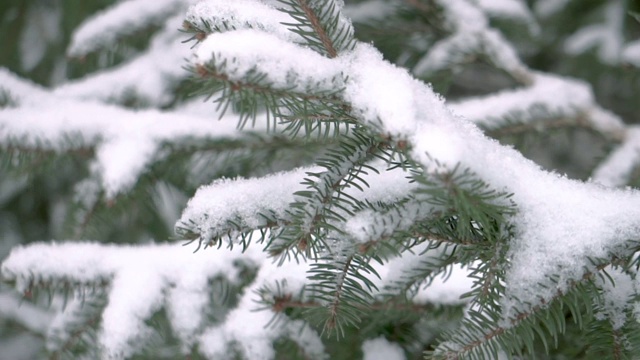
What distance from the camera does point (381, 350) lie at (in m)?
1.08

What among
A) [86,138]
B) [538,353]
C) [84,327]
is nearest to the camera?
[538,353]

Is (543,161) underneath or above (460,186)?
above

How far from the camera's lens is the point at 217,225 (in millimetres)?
691

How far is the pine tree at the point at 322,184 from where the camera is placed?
0.66 m

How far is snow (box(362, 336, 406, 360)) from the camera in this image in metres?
1.07

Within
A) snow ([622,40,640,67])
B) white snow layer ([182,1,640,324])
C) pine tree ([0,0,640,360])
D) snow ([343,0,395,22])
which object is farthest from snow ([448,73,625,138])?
white snow layer ([182,1,640,324])

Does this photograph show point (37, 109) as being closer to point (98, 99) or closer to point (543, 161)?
point (98, 99)

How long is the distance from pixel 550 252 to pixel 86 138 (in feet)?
3.38

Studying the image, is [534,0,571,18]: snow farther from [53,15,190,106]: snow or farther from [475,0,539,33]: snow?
[53,15,190,106]: snow

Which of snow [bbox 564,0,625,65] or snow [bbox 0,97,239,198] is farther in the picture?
snow [bbox 564,0,625,65]

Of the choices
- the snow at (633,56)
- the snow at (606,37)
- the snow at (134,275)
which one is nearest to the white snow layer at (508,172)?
the snow at (134,275)

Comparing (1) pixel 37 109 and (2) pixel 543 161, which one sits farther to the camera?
(2) pixel 543 161

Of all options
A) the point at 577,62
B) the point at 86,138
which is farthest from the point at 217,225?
the point at 577,62

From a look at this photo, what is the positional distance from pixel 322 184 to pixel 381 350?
0.47 m
